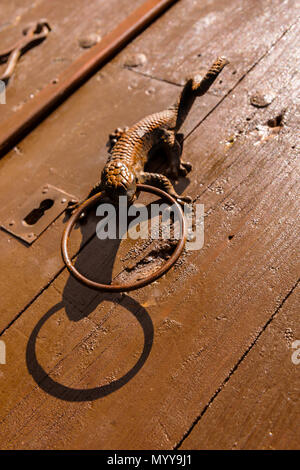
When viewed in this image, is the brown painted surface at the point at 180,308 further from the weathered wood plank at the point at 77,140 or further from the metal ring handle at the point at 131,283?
the metal ring handle at the point at 131,283

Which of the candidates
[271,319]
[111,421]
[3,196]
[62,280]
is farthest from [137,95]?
[111,421]

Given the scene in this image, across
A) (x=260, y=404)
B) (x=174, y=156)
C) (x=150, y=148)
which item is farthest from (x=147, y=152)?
(x=260, y=404)

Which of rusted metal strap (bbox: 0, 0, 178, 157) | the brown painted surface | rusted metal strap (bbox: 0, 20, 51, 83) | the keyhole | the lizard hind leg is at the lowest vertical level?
the brown painted surface

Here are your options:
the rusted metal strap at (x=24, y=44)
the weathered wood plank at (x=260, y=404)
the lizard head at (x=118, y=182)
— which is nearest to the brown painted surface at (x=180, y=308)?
the weathered wood plank at (x=260, y=404)

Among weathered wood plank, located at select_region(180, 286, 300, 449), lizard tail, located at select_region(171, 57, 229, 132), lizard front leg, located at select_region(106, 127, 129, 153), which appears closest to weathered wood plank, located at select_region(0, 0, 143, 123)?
lizard front leg, located at select_region(106, 127, 129, 153)

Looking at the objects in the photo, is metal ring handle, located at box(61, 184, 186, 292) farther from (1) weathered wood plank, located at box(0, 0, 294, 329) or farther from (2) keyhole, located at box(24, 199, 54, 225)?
(2) keyhole, located at box(24, 199, 54, 225)

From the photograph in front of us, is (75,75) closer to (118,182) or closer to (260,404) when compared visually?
(118,182)

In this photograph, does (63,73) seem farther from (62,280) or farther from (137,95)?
(62,280)
